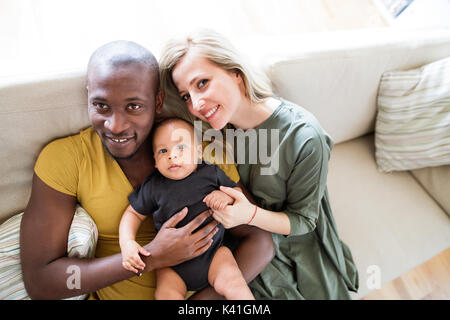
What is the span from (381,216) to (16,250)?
165 centimetres

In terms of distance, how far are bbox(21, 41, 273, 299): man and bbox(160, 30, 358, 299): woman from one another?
0.42ft

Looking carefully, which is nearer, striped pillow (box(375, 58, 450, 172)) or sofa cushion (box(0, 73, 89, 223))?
sofa cushion (box(0, 73, 89, 223))

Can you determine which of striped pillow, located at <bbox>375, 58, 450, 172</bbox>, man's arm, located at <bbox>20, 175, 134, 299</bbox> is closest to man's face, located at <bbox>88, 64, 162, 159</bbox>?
man's arm, located at <bbox>20, 175, 134, 299</bbox>

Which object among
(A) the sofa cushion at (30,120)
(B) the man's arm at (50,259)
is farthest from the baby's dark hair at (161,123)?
(B) the man's arm at (50,259)

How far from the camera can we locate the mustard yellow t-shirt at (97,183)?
1157 millimetres

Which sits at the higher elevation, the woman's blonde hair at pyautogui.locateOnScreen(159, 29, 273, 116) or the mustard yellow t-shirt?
the woman's blonde hair at pyautogui.locateOnScreen(159, 29, 273, 116)

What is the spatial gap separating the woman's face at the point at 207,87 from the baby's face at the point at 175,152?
4.1 inches

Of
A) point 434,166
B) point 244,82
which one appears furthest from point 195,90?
point 434,166

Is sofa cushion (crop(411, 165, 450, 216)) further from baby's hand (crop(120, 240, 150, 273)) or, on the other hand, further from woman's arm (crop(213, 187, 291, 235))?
baby's hand (crop(120, 240, 150, 273))

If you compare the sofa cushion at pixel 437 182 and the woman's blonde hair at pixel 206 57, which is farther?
the sofa cushion at pixel 437 182

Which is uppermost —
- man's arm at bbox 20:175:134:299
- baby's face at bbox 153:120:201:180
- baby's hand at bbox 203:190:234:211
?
baby's face at bbox 153:120:201:180

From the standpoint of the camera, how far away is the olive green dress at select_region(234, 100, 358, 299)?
4.11 ft

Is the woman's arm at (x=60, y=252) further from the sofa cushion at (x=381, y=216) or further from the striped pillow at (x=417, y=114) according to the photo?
the striped pillow at (x=417, y=114)

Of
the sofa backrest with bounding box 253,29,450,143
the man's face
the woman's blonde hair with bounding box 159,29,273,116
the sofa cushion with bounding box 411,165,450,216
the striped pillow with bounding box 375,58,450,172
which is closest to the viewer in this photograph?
the man's face
